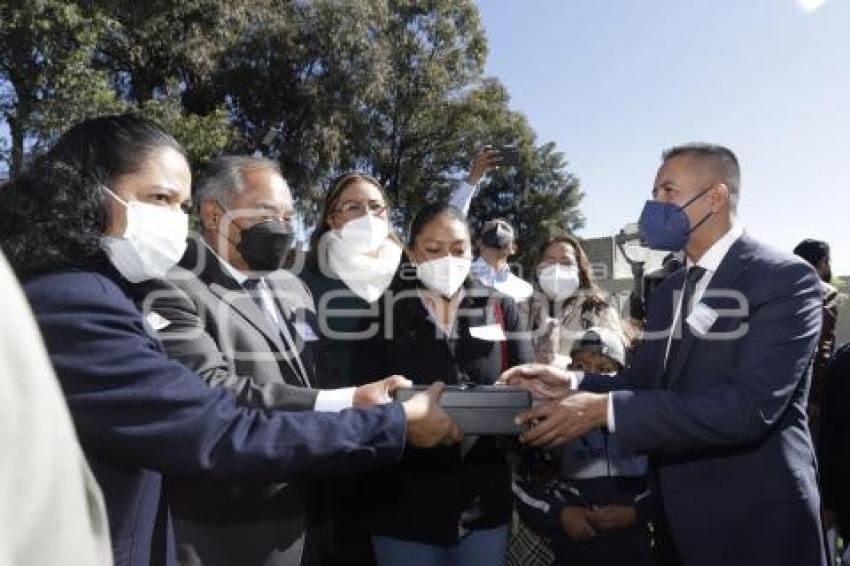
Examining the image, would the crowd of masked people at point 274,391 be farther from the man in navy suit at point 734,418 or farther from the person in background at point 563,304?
the person in background at point 563,304

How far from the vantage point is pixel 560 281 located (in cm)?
519

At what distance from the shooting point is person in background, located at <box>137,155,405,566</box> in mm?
2105

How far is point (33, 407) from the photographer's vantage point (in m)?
0.60

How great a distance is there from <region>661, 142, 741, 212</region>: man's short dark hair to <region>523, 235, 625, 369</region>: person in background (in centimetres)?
170

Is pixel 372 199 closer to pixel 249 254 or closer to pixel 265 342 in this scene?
pixel 249 254

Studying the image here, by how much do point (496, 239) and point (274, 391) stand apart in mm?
3168

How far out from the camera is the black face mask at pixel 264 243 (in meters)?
2.69

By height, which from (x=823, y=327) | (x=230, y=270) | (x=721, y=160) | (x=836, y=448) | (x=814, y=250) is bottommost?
(x=836, y=448)

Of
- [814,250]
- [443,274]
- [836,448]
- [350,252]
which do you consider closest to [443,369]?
[443,274]

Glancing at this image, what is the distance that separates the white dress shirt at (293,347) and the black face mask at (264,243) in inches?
2.8

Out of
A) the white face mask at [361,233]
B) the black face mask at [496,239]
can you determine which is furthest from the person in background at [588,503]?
the black face mask at [496,239]

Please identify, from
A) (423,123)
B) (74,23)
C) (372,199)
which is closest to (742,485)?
(372,199)

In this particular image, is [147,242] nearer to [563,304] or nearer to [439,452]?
[439,452]

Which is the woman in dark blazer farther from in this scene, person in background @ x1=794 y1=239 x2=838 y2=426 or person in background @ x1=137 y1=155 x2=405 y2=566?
person in background @ x1=794 y1=239 x2=838 y2=426
